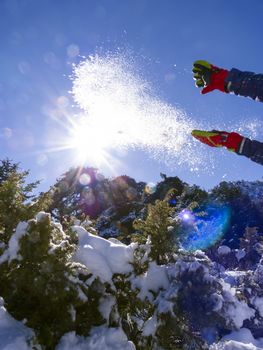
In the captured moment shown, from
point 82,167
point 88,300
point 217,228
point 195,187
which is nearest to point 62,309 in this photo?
point 88,300

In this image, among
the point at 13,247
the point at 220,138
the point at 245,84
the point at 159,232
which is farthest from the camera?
the point at 220,138

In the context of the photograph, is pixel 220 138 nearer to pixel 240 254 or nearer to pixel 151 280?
pixel 151 280

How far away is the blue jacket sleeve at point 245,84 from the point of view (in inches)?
250

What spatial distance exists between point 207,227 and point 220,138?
11.6 m

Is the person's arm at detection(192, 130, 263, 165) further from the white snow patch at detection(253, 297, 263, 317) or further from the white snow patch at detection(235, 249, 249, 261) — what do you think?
the white snow patch at detection(235, 249, 249, 261)

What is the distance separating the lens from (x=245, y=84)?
6492 millimetres

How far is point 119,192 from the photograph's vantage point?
27.8 meters

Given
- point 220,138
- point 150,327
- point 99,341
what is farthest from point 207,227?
point 99,341

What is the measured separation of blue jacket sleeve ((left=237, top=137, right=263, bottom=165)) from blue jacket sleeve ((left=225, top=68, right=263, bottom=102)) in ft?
2.49

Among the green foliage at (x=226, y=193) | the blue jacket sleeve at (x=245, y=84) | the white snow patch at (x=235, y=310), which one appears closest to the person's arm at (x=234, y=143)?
the blue jacket sleeve at (x=245, y=84)

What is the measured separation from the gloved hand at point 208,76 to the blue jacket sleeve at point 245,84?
0.17m

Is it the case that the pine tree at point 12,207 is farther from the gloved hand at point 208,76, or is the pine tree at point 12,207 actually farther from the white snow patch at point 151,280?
the gloved hand at point 208,76

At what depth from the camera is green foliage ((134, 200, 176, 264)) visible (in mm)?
6512

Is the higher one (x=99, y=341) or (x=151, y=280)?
(x=151, y=280)
